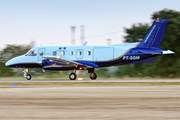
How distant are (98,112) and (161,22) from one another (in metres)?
19.7

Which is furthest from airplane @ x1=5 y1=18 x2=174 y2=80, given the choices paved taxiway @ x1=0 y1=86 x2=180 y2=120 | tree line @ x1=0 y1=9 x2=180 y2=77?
paved taxiway @ x1=0 y1=86 x2=180 y2=120

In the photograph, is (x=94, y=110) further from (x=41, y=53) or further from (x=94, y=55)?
(x=41, y=53)

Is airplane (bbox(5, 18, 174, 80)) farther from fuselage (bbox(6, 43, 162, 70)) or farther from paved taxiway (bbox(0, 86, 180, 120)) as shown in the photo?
paved taxiway (bbox(0, 86, 180, 120))

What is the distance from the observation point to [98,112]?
1004 cm

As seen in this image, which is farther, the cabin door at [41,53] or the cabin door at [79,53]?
the cabin door at [41,53]

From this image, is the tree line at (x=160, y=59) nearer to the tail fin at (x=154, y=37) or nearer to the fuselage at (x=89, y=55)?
the tail fin at (x=154, y=37)

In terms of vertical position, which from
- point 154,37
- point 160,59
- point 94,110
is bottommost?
point 94,110

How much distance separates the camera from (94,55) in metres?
28.5

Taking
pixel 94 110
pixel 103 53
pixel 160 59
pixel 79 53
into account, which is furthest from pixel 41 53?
pixel 94 110

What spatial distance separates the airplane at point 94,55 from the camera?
2778 centimetres

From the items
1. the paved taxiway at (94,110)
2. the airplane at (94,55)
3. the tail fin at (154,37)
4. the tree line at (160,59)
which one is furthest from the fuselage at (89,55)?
the paved taxiway at (94,110)

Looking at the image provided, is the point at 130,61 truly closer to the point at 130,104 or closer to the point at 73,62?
the point at 73,62

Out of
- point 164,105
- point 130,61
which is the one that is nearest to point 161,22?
point 130,61

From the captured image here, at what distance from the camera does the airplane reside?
2778 centimetres
